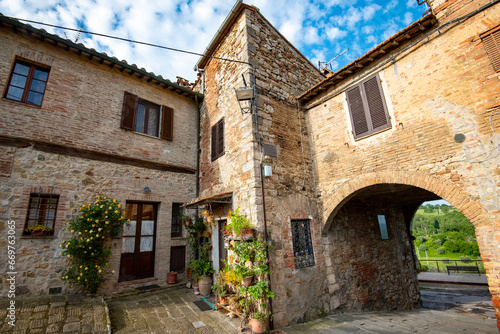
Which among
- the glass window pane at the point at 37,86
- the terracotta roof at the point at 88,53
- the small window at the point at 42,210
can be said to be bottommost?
the small window at the point at 42,210

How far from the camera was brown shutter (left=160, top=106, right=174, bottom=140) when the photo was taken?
764 cm

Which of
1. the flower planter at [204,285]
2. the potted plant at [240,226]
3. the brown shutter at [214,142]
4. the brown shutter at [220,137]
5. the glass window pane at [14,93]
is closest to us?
the potted plant at [240,226]

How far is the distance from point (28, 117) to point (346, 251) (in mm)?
9024

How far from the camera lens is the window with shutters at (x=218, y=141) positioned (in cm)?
687

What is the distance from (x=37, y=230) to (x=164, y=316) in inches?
139

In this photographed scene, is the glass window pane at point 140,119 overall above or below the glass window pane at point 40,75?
below

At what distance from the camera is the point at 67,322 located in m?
4.09

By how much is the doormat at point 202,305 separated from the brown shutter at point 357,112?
536cm

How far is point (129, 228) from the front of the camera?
21.4 feet

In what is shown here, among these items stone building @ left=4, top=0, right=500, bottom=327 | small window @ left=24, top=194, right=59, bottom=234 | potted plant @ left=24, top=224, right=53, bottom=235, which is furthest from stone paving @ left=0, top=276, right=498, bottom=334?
small window @ left=24, top=194, right=59, bottom=234

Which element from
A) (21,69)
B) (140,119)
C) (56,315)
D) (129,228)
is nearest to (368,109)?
(140,119)

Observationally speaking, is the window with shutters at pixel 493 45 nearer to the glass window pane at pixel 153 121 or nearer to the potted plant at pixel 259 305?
the potted plant at pixel 259 305

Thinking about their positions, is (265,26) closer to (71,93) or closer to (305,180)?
(305,180)

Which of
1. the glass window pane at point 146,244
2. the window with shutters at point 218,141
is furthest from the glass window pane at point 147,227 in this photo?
the window with shutters at point 218,141
